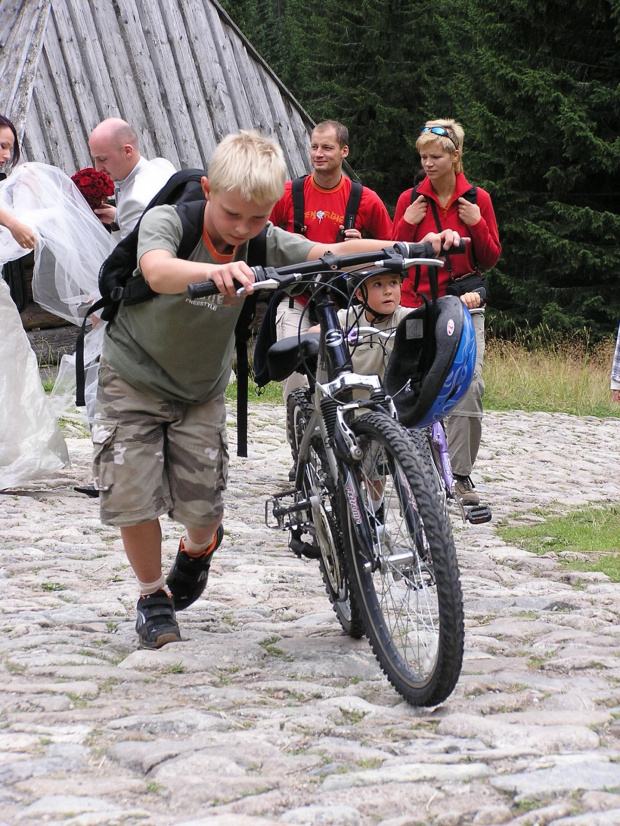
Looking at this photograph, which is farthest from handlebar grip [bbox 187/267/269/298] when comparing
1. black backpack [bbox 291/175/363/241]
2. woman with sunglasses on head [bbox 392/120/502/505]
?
black backpack [bbox 291/175/363/241]

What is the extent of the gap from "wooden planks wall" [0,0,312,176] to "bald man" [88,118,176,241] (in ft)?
26.7

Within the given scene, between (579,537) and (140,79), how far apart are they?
1177cm

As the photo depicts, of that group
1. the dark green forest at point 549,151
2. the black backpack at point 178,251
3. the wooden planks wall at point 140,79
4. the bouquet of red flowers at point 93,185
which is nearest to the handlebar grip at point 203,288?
the black backpack at point 178,251

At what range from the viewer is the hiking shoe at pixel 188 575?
4.04m

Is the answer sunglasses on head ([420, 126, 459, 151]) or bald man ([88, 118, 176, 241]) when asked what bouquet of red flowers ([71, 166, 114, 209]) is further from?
sunglasses on head ([420, 126, 459, 151])

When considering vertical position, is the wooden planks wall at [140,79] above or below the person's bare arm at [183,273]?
above

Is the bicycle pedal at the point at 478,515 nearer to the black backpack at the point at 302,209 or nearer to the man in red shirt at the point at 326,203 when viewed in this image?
the man in red shirt at the point at 326,203

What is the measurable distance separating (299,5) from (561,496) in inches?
1262

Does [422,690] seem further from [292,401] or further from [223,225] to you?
[292,401]

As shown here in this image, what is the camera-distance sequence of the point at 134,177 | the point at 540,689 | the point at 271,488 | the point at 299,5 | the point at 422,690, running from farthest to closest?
the point at 299,5 → the point at 271,488 → the point at 134,177 → the point at 540,689 → the point at 422,690

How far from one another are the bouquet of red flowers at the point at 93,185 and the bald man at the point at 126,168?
0.74 meters

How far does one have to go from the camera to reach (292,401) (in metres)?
4.65

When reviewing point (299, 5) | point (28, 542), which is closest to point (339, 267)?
point (28, 542)

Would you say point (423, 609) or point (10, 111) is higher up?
point (10, 111)
